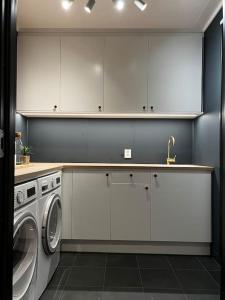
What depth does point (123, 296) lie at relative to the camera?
168cm

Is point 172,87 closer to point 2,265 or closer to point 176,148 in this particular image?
point 176,148

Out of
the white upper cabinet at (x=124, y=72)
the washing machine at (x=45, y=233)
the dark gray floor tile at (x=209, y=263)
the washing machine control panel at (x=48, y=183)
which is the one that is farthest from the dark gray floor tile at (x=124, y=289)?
the white upper cabinet at (x=124, y=72)

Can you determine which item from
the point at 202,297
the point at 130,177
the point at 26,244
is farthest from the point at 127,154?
the point at 26,244

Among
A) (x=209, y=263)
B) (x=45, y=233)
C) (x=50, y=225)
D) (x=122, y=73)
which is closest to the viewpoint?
(x=45, y=233)

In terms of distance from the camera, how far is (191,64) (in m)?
2.62

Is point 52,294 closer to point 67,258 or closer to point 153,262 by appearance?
point 67,258

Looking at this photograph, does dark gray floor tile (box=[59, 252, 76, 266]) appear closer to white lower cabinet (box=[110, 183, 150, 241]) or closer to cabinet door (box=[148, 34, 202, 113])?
white lower cabinet (box=[110, 183, 150, 241])

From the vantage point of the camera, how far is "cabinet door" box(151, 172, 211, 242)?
2359 millimetres

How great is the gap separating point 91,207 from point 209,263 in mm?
1252

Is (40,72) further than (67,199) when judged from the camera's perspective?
Yes

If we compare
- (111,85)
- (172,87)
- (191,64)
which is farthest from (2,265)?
(191,64)

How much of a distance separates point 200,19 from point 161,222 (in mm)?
2144

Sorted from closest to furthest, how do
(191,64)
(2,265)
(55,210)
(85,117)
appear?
(2,265), (55,210), (191,64), (85,117)

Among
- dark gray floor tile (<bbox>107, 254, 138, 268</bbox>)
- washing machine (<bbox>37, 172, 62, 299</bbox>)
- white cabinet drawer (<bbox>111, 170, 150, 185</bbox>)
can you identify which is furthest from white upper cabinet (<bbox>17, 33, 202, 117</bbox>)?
dark gray floor tile (<bbox>107, 254, 138, 268</bbox>)
